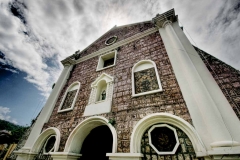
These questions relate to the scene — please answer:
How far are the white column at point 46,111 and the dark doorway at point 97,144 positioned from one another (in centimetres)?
294

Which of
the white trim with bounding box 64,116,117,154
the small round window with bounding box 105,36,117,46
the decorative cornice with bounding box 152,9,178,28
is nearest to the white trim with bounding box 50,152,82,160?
the white trim with bounding box 64,116,117,154

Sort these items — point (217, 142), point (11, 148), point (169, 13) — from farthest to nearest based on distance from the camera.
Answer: point (11, 148) → point (169, 13) → point (217, 142)

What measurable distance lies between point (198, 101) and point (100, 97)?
4.65 meters

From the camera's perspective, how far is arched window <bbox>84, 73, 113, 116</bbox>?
5.39 m

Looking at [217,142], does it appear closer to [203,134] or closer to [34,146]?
[203,134]

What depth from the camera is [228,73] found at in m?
4.19

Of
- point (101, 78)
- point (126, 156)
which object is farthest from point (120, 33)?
point (126, 156)

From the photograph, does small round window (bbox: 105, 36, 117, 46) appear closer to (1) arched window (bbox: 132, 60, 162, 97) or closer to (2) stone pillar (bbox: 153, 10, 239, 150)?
(1) arched window (bbox: 132, 60, 162, 97)

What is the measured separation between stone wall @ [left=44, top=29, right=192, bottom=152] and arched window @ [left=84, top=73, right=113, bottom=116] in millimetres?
259

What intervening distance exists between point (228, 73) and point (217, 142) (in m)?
2.85

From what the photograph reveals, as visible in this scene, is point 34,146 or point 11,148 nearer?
point 34,146

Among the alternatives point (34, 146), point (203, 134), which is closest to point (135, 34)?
point (203, 134)

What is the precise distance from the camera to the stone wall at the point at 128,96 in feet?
13.4

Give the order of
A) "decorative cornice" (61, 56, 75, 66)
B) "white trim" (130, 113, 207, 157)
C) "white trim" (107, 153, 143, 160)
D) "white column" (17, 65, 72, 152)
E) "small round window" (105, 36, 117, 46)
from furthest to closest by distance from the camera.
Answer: "decorative cornice" (61, 56, 75, 66) < "small round window" (105, 36, 117, 46) < "white column" (17, 65, 72, 152) < "white trim" (107, 153, 143, 160) < "white trim" (130, 113, 207, 157)
